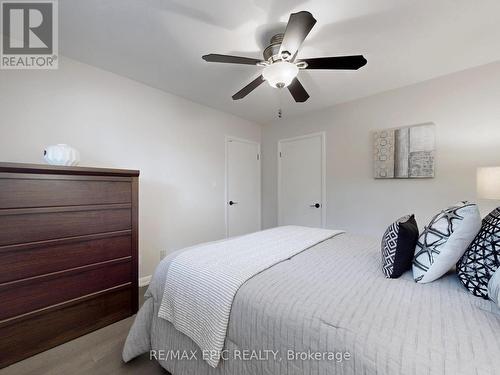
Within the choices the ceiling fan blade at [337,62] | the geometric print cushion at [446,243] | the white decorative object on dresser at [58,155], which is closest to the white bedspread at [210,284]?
the geometric print cushion at [446,243]

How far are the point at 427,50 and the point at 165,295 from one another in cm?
286

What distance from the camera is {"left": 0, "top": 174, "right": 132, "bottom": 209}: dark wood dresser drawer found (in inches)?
55.5

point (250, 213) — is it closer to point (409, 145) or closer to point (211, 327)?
point (409, 145)

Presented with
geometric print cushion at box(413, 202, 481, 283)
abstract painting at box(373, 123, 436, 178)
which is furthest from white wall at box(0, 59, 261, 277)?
geometric print cushion at box(413, 202, 481, 283)

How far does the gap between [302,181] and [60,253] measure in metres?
3.09

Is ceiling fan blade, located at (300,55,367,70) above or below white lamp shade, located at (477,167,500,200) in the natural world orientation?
above

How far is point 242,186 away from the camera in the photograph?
389 cm

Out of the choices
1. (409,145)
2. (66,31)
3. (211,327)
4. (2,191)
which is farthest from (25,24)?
(409,145)

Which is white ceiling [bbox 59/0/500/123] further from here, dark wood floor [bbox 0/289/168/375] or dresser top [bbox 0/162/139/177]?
dark wood floor [bbox 0/289/168/375]

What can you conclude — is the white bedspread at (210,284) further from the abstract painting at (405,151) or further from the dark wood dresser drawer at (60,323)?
the abstract painting at (405,151)

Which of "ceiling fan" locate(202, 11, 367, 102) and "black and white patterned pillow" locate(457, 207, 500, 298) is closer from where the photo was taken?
"black and white patterned pillow" locate(457, 207, 500, 298)

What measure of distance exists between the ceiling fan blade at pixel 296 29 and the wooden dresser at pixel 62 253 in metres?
1.61

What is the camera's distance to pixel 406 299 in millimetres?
865

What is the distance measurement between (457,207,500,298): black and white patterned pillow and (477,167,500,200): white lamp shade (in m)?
1.19
